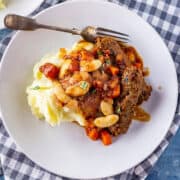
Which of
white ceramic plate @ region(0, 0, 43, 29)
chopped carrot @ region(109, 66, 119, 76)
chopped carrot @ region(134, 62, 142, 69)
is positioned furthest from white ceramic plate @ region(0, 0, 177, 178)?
chopped carrot @ region(109, 66, 119, 76)

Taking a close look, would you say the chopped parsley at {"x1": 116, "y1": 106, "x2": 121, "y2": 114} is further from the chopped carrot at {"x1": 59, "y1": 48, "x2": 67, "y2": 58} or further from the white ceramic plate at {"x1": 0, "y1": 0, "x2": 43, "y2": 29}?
the white ceramic plate at {"x1": 0, "y1": 0, "x2": 43, "y2": 29}

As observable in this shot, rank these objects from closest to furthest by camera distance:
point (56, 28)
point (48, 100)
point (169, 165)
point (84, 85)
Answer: point (84, 85), point (48, 100), point (56, 28), point (169, 165)

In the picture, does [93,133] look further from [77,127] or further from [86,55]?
[86,55]

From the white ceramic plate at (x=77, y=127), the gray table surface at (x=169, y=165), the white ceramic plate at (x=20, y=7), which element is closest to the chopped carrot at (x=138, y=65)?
the white ceramic plate at (x=77, y=127)

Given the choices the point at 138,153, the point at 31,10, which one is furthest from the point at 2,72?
the point at 138,153

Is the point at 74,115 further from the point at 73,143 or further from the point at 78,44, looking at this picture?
the point at 78,44

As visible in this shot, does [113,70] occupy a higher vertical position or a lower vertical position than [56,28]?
lower

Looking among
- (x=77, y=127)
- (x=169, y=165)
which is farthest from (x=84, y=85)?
(x=169, y=165)
